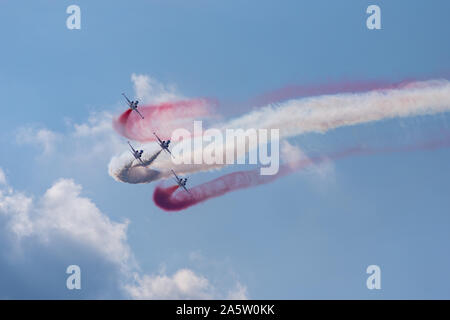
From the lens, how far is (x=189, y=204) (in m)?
109

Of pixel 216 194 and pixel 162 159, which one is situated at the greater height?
pixel 162 159

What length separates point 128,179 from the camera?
112m
